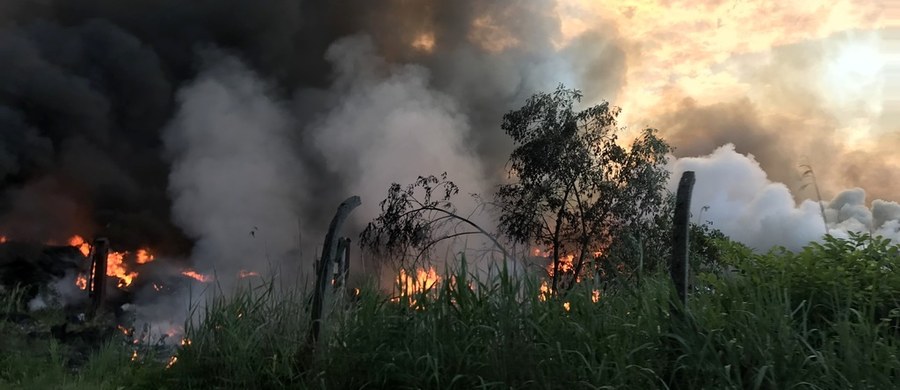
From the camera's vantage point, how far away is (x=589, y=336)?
4645 millimetres

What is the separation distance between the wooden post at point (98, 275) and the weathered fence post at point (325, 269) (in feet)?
29.4

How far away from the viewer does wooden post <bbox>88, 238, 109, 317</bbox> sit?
1337cm

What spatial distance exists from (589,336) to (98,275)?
473 inches

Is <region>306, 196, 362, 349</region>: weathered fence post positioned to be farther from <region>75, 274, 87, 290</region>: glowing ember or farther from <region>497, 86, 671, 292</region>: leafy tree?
Answer: <region>75, 274, 87, 290</region>: glowing ember

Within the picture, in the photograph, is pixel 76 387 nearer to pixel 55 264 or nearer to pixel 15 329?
pixel 15 329

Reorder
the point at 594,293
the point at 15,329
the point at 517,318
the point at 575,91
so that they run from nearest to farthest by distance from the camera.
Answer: the point at 517,318 → the point at 594,293 → the point at 15,329 → the point at 575,91

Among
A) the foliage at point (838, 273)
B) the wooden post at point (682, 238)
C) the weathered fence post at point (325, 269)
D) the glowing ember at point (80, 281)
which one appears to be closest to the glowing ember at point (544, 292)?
the wooden post at point (682, 238)

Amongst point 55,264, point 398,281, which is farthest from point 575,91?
point 55,264

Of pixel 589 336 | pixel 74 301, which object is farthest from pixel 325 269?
pixel 74 301

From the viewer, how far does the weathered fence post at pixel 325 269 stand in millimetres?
6129

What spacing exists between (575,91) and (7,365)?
13.7 m

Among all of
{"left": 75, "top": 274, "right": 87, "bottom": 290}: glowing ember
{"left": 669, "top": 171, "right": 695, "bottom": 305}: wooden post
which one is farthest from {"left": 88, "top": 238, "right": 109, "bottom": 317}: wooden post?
{"left": 669, "top": 171, "right": 695, "bottom": 305}: wooden post

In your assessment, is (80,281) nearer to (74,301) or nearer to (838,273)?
(74,301)

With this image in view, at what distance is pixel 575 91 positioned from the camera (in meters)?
17.3
